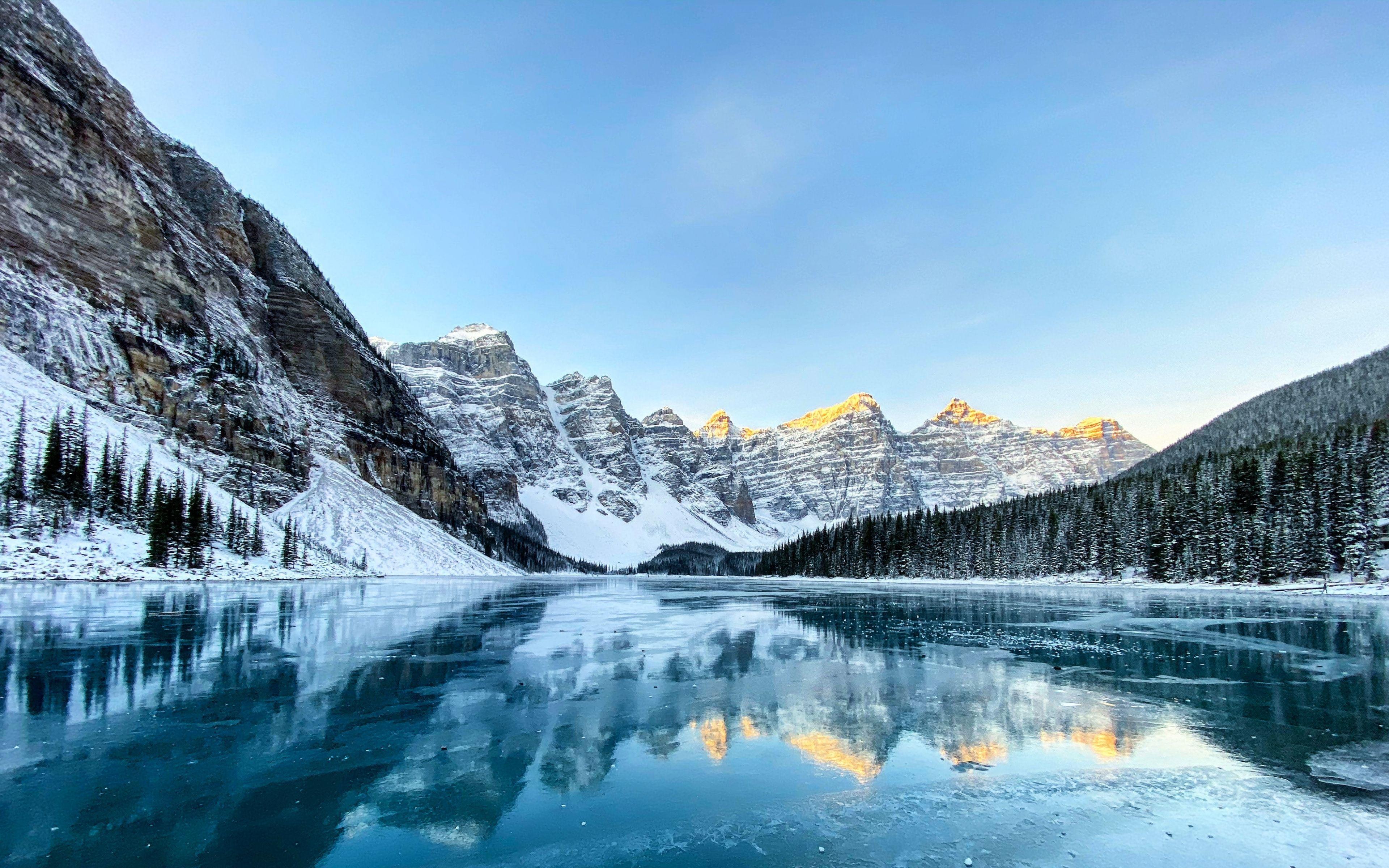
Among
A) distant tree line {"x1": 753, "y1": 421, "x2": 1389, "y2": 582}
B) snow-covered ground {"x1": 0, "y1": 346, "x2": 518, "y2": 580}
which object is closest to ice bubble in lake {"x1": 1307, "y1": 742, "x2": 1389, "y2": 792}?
snow-covered ground {"x1": 0, "y1": 346, "x2": 518, "y2": 580}

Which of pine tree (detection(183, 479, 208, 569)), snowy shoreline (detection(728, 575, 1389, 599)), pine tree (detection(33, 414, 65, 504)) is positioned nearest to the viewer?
pine tree (detection(33, 414, 65, 504))

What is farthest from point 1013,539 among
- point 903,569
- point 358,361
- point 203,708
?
point 358,361

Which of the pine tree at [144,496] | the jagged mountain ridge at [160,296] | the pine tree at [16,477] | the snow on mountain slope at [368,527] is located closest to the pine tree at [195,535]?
the pine tree at [144,496]

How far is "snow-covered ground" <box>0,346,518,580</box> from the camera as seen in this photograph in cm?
4716

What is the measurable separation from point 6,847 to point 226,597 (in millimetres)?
40659

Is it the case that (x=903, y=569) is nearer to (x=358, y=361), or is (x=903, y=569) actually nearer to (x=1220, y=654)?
(x=1220, y=654)

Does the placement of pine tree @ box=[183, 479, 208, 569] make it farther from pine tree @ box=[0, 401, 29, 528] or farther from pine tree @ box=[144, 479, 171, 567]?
pine tree @ box=[0, 401, 29, 528]

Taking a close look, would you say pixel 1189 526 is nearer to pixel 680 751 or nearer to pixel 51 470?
pixel 680 751

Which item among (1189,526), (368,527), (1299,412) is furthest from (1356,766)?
(1299,412)

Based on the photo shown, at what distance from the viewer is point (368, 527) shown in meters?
97.2

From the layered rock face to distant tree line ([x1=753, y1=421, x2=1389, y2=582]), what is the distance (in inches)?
4063

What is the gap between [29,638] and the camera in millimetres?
19797

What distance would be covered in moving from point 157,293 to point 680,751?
342 ft

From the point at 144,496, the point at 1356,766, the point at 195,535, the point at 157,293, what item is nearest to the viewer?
the point at 1356,766
